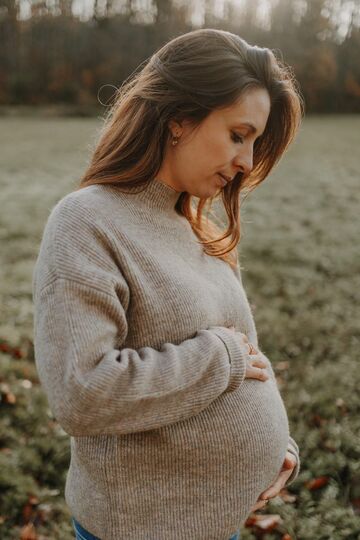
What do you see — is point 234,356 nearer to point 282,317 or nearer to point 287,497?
point 287,497

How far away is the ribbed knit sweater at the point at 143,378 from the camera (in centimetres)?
129

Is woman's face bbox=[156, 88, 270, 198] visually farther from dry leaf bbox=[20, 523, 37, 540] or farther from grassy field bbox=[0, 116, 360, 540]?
dry leaf bbox=[20, 523, 37, 540]

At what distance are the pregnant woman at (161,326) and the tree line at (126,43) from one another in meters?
28.7

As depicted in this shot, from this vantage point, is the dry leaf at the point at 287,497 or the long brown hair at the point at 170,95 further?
the dry leaf at the point at 287,497

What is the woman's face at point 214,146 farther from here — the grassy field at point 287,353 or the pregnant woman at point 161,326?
the grassy field at point 287,353

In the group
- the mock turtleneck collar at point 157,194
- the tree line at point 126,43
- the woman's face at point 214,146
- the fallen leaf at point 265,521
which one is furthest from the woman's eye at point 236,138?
the tree line at point 126,43

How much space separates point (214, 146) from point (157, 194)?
8.9 inches

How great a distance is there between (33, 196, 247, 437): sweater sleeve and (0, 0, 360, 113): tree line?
29.1m

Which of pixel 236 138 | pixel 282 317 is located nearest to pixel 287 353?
pixel 282 317

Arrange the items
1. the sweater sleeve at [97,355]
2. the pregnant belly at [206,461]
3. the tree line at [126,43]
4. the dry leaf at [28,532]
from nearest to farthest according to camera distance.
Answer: the sweater sleeve at [97,355] → the pregnant belly at [206,461] → the dry leaf at [28,532] → the tree line at [126,43]

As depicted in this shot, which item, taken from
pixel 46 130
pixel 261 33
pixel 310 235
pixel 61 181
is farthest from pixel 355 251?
pixel 261 33

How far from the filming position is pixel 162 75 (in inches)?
64.4

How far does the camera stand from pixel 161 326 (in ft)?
4.86

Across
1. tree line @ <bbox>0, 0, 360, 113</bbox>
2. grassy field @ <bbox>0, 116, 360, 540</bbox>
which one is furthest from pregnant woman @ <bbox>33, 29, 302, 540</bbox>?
tree line @ <bbox>0, 0, 360, 113</bbox>
